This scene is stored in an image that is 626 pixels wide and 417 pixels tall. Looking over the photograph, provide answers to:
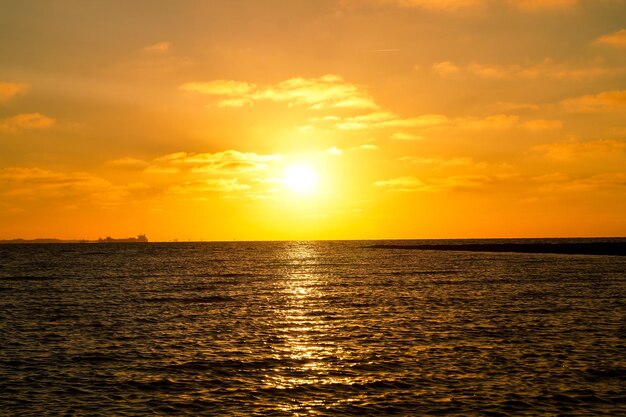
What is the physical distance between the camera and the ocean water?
910 inches

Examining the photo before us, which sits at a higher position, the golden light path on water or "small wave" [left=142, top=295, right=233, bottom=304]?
the golden light path on water

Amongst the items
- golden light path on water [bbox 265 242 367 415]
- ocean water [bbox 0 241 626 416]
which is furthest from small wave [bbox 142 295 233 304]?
golden light path on water [bbox 265 242 367 415]

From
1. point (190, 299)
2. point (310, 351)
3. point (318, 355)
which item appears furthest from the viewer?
point (190, 299)

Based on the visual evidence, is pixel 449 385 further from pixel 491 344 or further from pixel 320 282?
pixel 320 282

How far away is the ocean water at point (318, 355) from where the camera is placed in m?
23.1

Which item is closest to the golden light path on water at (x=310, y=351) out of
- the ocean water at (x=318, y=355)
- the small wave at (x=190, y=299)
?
the ocean water at (x=318, y=355)

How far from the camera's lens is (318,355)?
1270 inches

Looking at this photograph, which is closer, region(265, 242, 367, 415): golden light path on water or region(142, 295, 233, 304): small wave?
region(265, 242, 367, 415): golden light path on water

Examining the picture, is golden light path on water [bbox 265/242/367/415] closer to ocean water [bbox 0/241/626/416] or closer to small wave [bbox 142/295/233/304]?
ocean water [bbox 0/241/626/416]

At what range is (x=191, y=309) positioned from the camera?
175ft

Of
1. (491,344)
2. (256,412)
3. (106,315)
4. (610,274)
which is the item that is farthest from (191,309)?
(610,274)

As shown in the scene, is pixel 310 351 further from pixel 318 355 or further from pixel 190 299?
pixel 190 299

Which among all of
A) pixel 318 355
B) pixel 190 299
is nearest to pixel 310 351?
pixel 318 355

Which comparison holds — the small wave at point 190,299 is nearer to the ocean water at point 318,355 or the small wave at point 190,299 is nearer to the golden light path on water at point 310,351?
the ocean water at point 318,355
